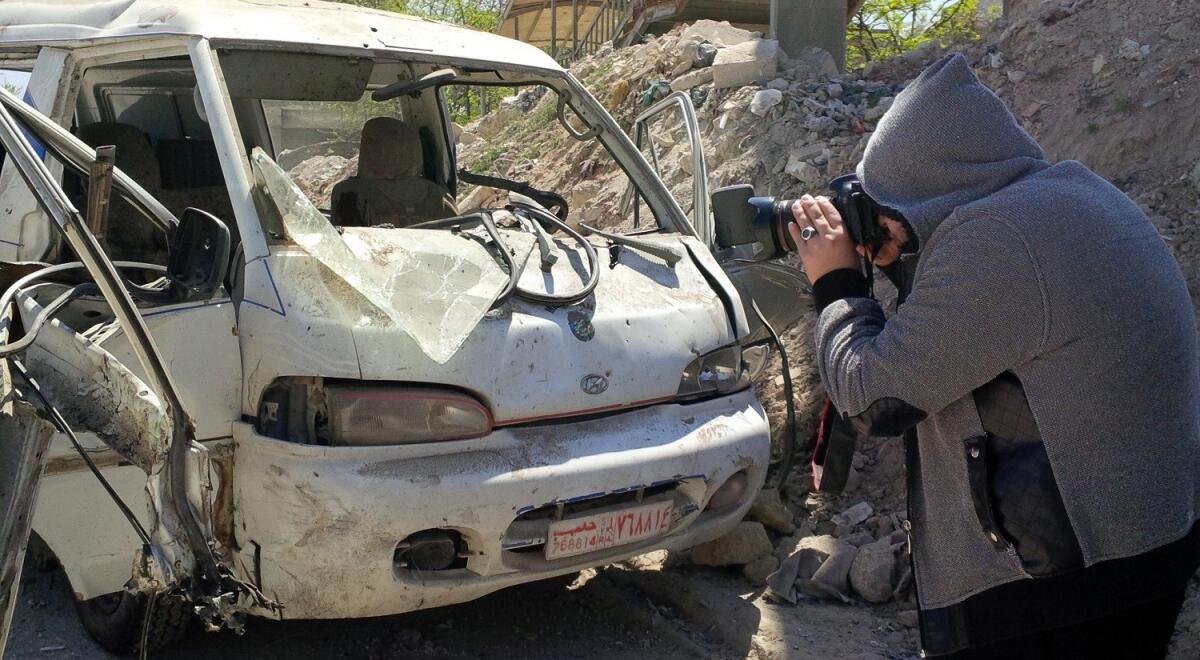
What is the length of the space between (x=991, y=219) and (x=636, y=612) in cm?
241

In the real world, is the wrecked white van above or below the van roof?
below

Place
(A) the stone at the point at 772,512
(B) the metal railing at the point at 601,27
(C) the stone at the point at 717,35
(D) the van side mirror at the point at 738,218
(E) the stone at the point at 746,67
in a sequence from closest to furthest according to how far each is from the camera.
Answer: (D) the van side mirror at the point at 738,218 → (A) the stone at the point at 772,512 → (E) the stone at the point at 746,67 → (C) the stone at the point at 717,35 → (B) the metal railing at the point at 601,27

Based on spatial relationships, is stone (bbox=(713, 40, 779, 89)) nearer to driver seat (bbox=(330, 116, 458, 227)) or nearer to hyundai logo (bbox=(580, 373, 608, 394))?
driver seat (bbox=(330, 116, 458, 227))

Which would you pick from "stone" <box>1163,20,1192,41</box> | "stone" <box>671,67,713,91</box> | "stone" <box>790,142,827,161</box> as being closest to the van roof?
"stone" <box>790,142,827,161</box>

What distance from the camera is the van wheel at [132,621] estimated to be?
334 centimetres

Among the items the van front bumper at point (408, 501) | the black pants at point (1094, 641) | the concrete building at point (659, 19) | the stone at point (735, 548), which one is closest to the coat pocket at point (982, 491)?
the black pants at point (1094, 641)

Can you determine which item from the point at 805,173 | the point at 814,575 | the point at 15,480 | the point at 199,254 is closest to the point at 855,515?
the point at 814,575

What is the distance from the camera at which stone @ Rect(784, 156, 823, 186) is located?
22.2 ft

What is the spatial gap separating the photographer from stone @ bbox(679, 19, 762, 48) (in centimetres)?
747

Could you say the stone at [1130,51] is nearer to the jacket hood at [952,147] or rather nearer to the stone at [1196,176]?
the stone at [1196,176]

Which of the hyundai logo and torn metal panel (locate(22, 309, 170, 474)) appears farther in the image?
the hyundai logo

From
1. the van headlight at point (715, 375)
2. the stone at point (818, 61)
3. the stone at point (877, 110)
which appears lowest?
the van headlight at point (715, 375)

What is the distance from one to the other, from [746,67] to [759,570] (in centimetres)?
501

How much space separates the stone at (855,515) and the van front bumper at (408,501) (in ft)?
4.42
